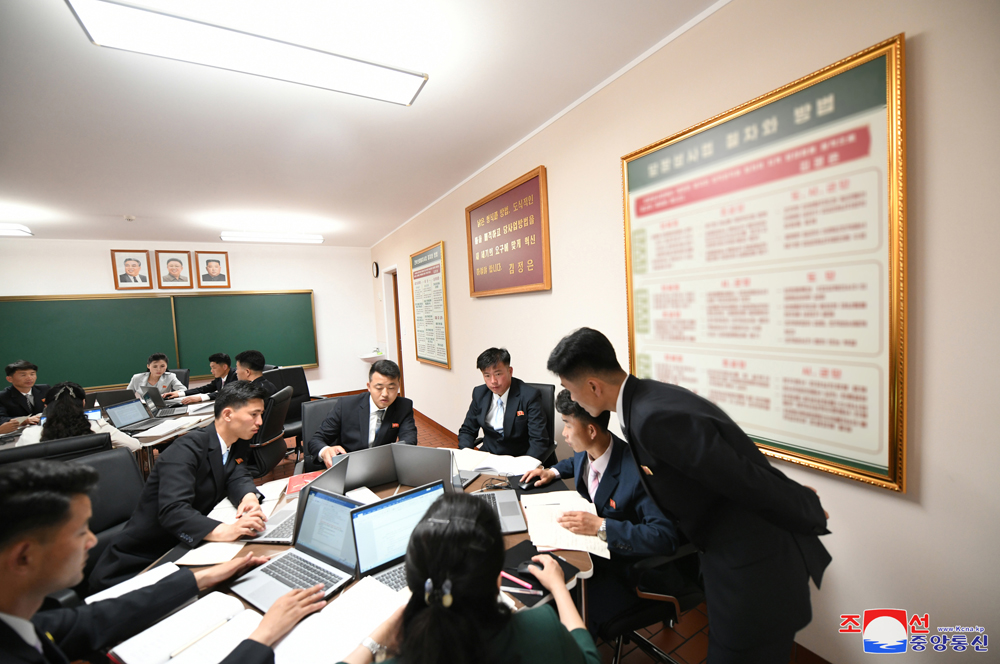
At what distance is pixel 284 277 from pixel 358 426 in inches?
205

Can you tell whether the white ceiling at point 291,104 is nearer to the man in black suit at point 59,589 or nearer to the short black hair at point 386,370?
the short black hair at point 386,370

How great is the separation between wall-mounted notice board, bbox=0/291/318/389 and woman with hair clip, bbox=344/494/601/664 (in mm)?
6802

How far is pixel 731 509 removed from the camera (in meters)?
1.12

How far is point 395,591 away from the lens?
Result: 1.16 meters

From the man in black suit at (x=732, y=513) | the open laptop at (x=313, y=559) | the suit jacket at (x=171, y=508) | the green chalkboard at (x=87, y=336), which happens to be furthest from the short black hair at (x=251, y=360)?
the man in black suit at (x=732, y=513)

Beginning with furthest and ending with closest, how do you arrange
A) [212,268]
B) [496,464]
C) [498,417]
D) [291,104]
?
[212,268] < [498,417] < [291,104] < [496,464]

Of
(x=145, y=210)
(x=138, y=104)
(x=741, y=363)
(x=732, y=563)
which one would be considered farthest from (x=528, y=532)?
(x=145, y=210)

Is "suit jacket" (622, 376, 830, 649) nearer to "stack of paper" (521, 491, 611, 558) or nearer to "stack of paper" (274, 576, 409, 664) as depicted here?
"stack of paper" (521, 491, 611, 558)

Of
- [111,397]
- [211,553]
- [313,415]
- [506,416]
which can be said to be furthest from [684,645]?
[111,397]

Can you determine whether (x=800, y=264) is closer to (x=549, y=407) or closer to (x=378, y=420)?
(x=549, y=407)

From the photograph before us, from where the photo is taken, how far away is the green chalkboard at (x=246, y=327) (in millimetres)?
5961

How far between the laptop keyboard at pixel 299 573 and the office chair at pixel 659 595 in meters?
0.96
